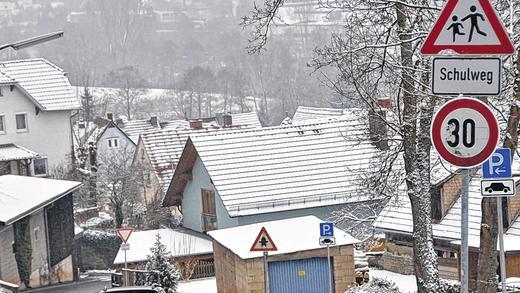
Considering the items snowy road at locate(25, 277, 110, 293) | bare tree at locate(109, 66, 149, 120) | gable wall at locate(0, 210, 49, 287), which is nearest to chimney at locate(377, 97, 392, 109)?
snowy road at locate(25, 277, 110, 293)

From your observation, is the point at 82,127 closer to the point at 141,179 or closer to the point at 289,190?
the point at 141,179

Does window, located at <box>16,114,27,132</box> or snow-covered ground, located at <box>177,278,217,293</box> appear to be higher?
window, located at <box>16,114,27,132</box>

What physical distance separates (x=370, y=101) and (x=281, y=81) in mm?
110714

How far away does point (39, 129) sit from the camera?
58.7 metres

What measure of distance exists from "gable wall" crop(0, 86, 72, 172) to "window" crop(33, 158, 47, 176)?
1.35 feet

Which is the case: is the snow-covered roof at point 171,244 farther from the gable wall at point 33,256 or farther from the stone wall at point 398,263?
the stone wall at point 398,263

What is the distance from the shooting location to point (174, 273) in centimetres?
2541

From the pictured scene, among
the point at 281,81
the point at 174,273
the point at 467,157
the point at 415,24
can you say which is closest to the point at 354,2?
the point at 415,24

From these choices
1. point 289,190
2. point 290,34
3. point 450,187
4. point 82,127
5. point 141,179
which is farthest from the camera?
point 290,34

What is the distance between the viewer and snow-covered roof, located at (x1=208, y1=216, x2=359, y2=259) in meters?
21.9

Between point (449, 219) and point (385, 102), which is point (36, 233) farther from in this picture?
point (385, 102)

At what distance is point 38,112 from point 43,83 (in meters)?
2.31

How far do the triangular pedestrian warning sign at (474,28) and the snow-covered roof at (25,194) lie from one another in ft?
84.8

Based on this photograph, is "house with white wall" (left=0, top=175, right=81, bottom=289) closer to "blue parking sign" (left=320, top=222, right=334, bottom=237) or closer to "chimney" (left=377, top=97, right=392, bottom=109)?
"chimney" (left=377, top=97, right=392, bottom=109)
